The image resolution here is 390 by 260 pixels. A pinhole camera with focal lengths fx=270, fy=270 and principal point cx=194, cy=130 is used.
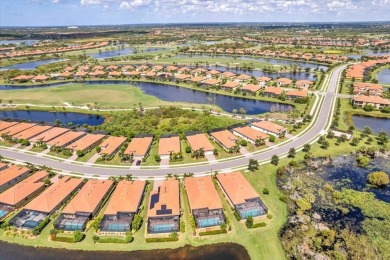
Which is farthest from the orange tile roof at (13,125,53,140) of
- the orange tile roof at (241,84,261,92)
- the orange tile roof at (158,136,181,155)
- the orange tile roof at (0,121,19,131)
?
the orange tile roof at (241,84,261,92)

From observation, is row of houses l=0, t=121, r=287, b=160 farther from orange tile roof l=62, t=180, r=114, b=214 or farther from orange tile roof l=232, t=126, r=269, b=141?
orange tile roof l=62, t=180, r=114, b=214

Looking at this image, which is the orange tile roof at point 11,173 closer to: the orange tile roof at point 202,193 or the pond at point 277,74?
the orange tile roof at point 202,193

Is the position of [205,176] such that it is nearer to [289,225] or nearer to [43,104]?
[289,225]

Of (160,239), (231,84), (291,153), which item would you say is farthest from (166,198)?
(231,84)

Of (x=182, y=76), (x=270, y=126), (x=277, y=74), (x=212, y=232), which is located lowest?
(x=212, y=232)

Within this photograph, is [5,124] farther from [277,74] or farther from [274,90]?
[277,74]

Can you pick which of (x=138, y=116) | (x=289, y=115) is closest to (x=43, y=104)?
(x=138, y=116)

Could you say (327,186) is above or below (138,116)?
below
